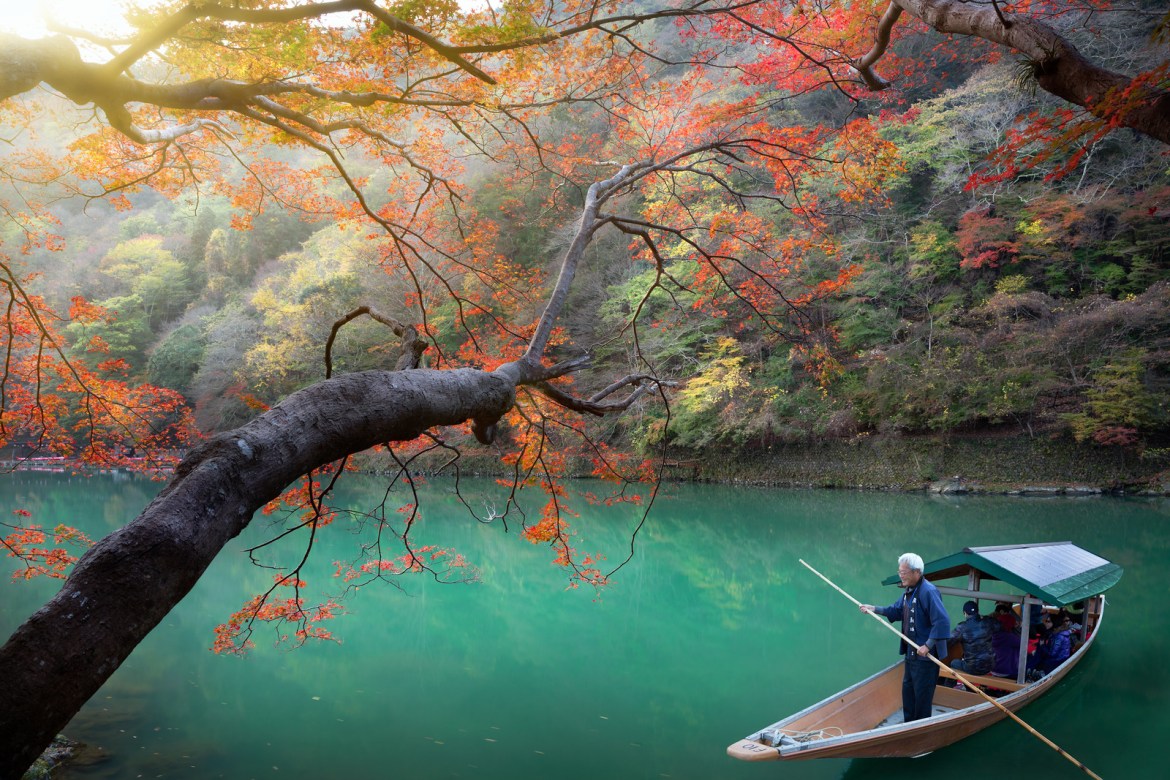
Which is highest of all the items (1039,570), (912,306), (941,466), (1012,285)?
(1012,285)

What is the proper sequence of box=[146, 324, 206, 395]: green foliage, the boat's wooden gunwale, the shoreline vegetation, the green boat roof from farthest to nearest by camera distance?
box=[146, 324, 206, 395]: green foliage < the shoreline vegetation < the green boat roof < the boat's wooden gunwale

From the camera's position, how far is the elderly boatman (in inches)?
150

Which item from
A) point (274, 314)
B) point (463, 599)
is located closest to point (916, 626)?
point (463, 599)

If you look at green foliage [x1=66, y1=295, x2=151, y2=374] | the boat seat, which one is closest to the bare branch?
the boat seat

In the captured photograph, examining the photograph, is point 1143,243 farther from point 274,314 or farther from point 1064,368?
point 274,314

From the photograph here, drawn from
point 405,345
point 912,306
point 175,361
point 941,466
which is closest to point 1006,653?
point 405,345

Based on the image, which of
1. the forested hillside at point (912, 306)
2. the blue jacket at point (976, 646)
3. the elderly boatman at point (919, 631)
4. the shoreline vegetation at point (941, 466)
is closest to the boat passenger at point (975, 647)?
the blue jacket at point (976, 646)

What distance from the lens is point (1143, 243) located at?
12.5 meters

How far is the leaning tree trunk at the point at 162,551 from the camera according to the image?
1079mm

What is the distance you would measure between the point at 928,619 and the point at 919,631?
0.09 metres

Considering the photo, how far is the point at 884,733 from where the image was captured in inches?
145

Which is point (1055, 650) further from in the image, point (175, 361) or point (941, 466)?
point (175, 361)

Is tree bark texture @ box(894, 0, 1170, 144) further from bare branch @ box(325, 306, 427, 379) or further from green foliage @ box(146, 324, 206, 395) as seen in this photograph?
green foliage @ box(146, 324, 206, 395)

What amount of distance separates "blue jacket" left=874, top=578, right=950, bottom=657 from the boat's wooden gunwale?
0.43 metres
